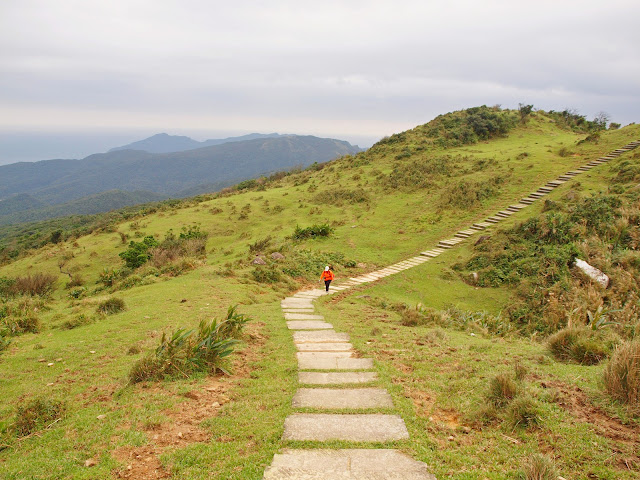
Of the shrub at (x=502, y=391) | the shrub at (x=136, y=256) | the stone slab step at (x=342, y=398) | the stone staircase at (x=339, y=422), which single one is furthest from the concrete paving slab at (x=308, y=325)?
the shrub at (x=136, y=256)

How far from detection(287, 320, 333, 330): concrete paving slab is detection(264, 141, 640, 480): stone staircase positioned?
0.03 meters

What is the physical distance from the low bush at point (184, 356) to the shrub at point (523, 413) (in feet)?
14.9

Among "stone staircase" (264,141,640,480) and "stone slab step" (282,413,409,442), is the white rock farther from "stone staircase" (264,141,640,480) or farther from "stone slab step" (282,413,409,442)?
"stone slab step" (282,413,409,442)

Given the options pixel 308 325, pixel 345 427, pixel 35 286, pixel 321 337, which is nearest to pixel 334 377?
pixel 345 427

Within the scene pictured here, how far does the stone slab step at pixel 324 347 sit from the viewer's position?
765 cm

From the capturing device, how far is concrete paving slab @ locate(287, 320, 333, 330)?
372 inches

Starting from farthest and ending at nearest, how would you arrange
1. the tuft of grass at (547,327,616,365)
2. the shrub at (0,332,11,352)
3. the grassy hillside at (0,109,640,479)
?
the shrub at (0,332,11,352) < the tuft of grass at (547,327,616,365) < the grassy hillside at (0,109,640,479)

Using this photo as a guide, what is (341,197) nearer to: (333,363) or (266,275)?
(266,275)

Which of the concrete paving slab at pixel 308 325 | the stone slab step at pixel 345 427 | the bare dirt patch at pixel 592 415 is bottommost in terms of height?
the concrete paving slab at pixel 308 325

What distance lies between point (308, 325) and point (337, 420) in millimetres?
4989

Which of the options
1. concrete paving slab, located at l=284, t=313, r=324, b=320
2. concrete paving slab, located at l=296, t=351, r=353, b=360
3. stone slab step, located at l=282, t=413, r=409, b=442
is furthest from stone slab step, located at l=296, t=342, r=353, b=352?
stone slab step, located at l=282, t=413, r=409, b=442

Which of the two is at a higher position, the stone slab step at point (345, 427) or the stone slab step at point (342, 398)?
the stone slab step at point (345, 427)

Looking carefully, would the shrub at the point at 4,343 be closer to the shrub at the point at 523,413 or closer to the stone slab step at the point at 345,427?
the stone slab step at the point at 345,427

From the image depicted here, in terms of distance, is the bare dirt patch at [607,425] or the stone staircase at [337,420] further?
the stone staircase at [337,420]
